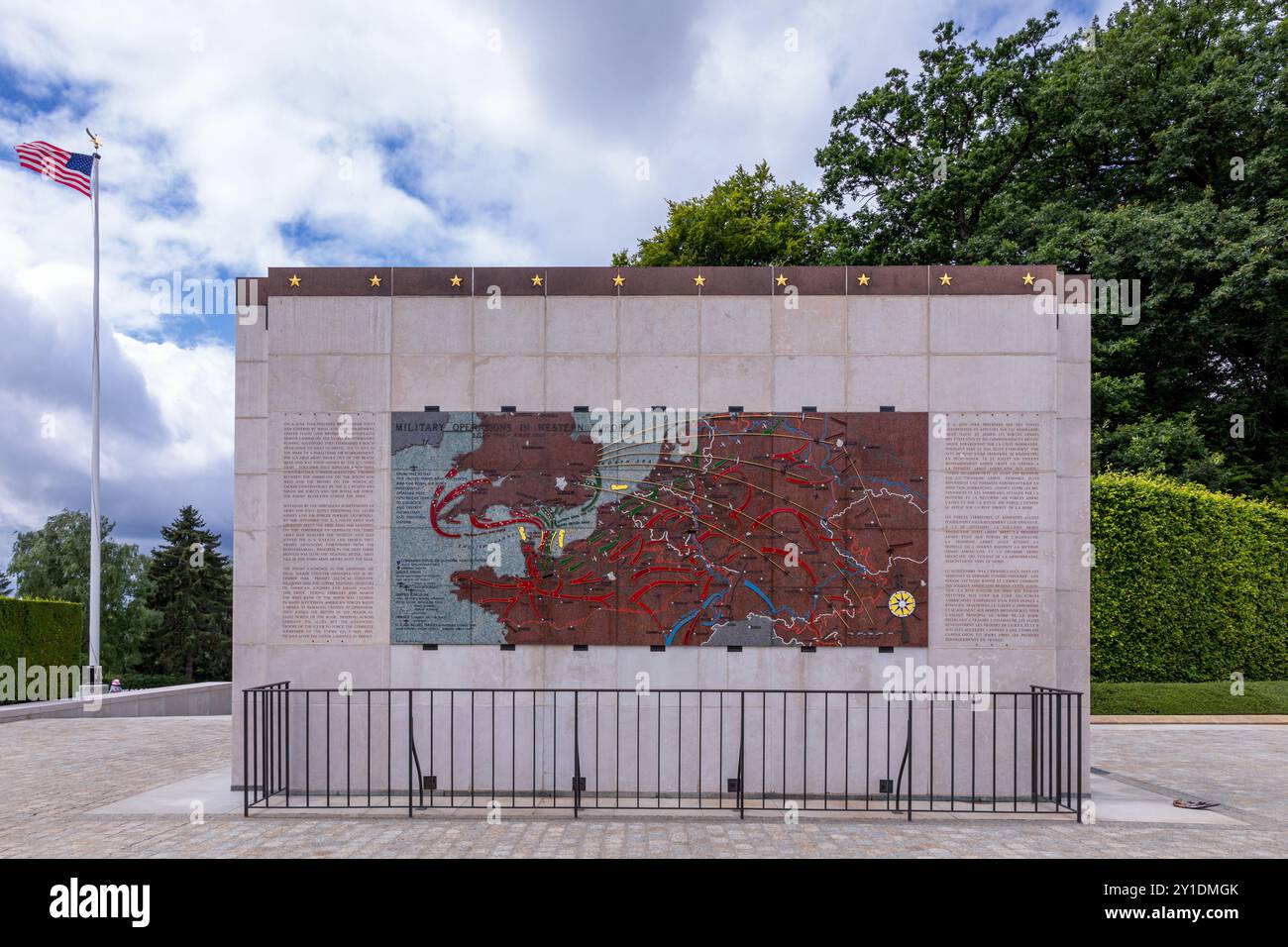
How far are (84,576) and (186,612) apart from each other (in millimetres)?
5097

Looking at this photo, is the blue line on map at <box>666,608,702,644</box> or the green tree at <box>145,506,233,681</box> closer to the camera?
the blue line on map at <box>666,608,702,644</box>

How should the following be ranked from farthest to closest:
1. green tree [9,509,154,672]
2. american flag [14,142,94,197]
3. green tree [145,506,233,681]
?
green tree [145,506,233,681] → green tree [9,509,154,672] → american flag [14,142,94,197]

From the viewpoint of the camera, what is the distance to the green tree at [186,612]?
40.7m

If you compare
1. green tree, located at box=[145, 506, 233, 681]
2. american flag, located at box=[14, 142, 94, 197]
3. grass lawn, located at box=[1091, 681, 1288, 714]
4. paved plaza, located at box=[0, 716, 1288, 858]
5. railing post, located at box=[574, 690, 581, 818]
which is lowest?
green tree, located at box=[145, 506, 233, 681]

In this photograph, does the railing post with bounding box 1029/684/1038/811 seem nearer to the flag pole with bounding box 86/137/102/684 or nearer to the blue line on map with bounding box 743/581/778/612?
the blue line on map with bounding box 743/581/778/612

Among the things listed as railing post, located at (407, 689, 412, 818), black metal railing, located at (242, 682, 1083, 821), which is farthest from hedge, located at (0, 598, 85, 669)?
railing post, located at (407, 689, 412, 818)

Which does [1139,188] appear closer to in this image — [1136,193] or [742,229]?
[1136,193]

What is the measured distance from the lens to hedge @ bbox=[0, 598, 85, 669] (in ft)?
56.3

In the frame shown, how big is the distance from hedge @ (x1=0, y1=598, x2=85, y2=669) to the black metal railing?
13.9 metres

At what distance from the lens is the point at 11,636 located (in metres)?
17.2

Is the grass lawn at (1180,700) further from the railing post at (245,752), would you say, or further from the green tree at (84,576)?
the green tree at (84,576)

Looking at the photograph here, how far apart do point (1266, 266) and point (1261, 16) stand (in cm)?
745
